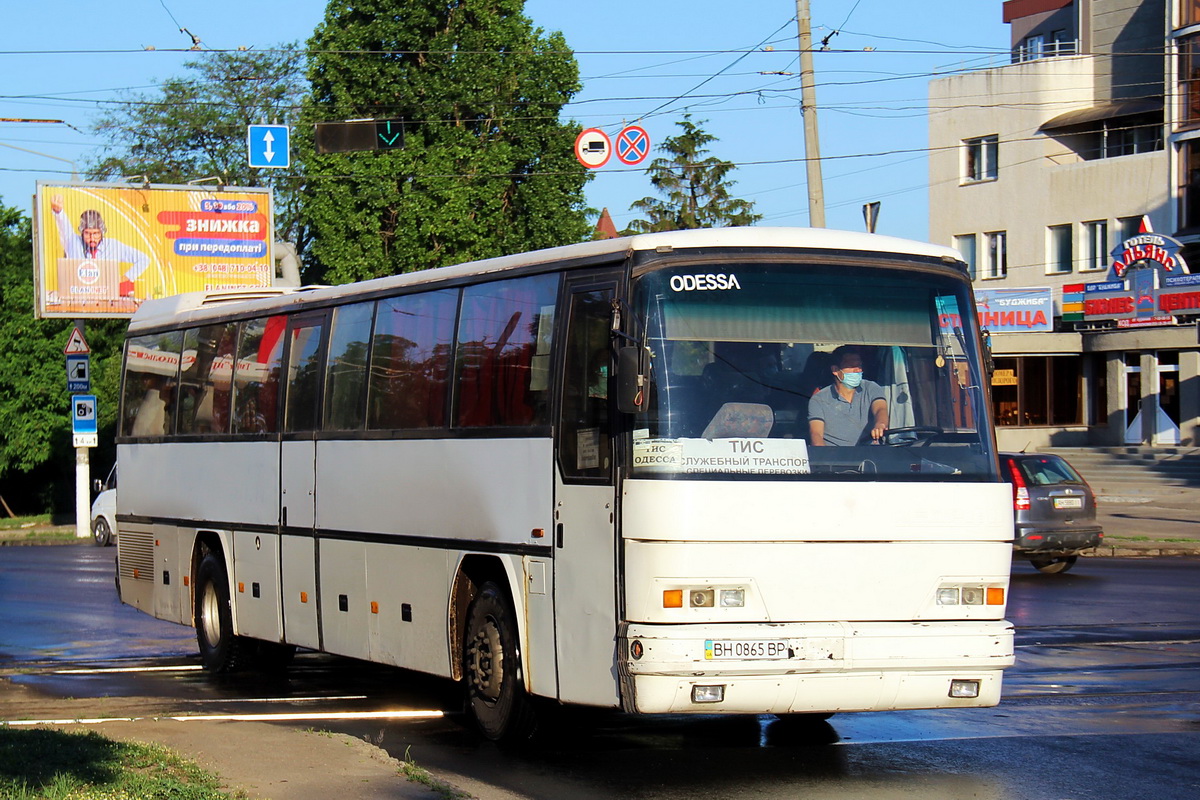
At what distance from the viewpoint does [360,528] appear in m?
11.7

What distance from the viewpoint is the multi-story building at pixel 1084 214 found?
158 feet

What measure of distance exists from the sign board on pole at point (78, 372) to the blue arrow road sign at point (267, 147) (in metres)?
6.25

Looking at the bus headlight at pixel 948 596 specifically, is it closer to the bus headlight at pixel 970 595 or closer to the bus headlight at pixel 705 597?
the bus headlight at pixel 970 595

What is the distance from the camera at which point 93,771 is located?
749 centimetres

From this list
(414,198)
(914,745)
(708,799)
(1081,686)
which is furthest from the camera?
(414,198)

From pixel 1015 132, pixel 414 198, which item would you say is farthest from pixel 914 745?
pixel 1015 132

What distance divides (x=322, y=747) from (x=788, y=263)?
3732 mm

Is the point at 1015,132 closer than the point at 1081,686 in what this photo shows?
No

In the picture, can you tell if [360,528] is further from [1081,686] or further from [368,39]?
[368,39]

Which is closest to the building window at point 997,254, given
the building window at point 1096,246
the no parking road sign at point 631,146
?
the building window at point 1096,246

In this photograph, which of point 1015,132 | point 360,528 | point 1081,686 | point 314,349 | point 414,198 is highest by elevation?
point 1015,132

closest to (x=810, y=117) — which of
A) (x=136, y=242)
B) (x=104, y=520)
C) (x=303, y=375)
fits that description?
(x=303, y=375)

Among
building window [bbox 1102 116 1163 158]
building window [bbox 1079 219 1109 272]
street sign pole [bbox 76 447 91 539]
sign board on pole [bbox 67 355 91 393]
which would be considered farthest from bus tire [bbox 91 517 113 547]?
building window [bbox 1102 116 1163 158]

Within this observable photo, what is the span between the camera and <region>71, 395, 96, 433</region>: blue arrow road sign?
3638 cm
